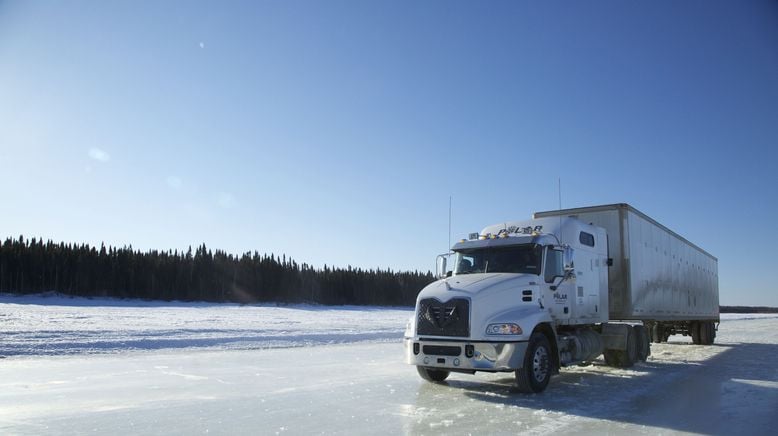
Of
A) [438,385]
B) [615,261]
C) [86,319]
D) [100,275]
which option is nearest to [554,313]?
[438,385]

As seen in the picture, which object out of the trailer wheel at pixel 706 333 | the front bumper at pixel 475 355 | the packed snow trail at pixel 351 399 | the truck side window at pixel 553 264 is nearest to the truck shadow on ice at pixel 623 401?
the packed snow trail at pixel 351 399

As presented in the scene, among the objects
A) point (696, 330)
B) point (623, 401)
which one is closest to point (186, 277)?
point (696, 330)

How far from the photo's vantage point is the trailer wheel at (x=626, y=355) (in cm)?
1478

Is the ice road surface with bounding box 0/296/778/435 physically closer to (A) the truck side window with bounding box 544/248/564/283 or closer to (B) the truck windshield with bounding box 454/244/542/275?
(A) the truck side window with bounding box 544/248/564/283

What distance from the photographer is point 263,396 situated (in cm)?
988

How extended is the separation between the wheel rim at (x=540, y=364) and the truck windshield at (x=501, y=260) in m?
1.58

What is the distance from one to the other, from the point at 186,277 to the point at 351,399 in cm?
5542

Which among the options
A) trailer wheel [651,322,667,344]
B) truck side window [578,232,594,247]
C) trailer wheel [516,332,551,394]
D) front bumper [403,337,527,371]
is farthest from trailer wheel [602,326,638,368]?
trailer wheel [651,322,667,344]

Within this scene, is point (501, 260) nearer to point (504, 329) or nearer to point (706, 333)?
point (504, 329)

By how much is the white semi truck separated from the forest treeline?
50123mm

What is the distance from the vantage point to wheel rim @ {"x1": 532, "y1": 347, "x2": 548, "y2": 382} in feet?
35.2

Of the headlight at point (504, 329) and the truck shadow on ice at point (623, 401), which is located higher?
the headlight at point (504, 329)

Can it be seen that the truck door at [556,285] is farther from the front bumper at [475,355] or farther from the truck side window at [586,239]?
the front bumper at [475,355]

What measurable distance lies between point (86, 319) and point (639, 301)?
1034 inches
